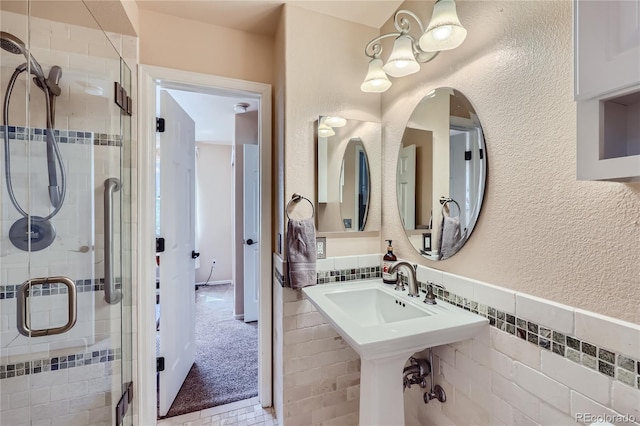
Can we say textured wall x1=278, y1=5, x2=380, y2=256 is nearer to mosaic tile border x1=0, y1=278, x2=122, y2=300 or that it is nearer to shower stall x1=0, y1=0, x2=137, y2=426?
shower stall x1=0, y1=0, x2=137, y2=426

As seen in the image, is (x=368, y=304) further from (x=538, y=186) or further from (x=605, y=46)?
(x=605, y=46)

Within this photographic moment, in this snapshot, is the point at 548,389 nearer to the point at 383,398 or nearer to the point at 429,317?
the point at 429,317

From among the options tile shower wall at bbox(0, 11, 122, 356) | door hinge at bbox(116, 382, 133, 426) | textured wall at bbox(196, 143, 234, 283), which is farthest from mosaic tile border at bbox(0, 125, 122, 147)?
textured wall at bbox(196, 143, 234, 283)

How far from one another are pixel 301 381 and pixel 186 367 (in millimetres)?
1045

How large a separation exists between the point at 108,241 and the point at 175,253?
1.34ft

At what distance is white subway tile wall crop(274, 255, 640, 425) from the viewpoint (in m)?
0.68

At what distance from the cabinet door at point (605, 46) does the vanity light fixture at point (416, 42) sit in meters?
0.49

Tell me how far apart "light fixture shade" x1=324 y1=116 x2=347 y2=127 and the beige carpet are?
190 centimetres

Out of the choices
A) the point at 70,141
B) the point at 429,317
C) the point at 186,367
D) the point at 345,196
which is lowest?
the point at 186,367

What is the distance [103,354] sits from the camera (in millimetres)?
1468

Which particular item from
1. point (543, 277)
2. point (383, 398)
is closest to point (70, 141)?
point (383, 398)

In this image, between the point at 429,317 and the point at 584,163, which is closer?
the point at 584,163

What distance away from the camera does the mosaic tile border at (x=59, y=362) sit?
4.10ft

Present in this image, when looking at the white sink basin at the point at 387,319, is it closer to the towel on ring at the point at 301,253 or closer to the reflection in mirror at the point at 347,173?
the towel on ring at the point at 301,253
